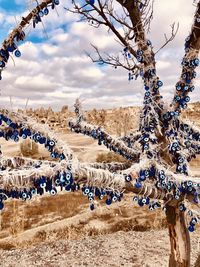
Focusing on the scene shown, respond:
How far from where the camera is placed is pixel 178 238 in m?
7.10

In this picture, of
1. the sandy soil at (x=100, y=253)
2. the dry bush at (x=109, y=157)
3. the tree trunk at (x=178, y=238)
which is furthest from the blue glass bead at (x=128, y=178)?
the dry bush at (x=109, y=157)

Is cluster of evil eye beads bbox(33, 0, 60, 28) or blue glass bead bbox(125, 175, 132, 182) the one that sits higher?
cluster of evil eye beads bbox(33, 0, 60, 28)

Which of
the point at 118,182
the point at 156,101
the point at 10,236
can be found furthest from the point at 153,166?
the point at 10,236

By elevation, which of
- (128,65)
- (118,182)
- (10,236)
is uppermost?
(128,65)

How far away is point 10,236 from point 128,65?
11.1m

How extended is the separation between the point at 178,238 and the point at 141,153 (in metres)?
2.00

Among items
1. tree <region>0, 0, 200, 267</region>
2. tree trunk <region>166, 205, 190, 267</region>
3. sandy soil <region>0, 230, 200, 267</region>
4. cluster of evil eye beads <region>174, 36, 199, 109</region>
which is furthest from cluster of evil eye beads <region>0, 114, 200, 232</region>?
sandy soil <region>0, 230, 200, 267</region>

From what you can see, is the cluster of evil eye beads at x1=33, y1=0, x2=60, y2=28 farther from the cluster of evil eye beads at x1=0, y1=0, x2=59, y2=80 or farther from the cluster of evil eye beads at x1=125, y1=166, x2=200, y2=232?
the cluster of evil eye beads at x1=125, y1=166, x2=200, y2=232

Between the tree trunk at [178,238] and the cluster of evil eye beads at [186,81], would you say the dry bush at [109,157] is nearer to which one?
the tree trunk at [178,238]

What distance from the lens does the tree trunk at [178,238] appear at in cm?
702

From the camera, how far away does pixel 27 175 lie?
4500mm

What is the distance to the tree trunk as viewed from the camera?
7.02 m

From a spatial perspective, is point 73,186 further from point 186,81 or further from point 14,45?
point 186,81

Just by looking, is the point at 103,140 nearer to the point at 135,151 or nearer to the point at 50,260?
the point at 135,151
